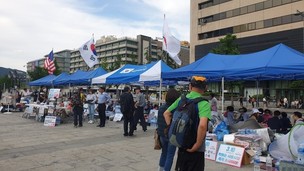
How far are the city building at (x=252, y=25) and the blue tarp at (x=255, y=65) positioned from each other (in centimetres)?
3241

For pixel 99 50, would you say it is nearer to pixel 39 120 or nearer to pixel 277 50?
pixel 39 120

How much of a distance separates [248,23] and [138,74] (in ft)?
135

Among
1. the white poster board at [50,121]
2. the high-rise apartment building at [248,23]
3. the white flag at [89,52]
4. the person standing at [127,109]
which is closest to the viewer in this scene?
the person standing at [127,109]

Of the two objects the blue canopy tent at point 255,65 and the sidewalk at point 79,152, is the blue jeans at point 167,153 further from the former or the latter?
the blue canopy tent at point 255,65

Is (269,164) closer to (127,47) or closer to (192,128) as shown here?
(192,128)

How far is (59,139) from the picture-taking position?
9.62 m

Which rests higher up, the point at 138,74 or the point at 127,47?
the point at 127,47

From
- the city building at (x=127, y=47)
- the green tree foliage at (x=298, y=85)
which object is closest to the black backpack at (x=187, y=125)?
the green tree foliage at (x=298, y=85)

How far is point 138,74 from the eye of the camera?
45.4 feet

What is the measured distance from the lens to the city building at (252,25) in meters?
43.3

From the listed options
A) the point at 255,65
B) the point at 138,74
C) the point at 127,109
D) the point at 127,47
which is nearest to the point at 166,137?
the point at 255,65

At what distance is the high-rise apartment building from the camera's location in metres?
43.6

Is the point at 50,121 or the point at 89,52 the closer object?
the point at 50,121

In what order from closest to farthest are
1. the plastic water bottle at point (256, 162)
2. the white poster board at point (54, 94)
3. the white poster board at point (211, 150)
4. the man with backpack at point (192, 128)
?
1. the man with backpack at point (192, 128)
2. the plastic water bottle at point (256, 162)
3. the white poster board at point (211, 150)
4. the white poster board at point (54, 94)
